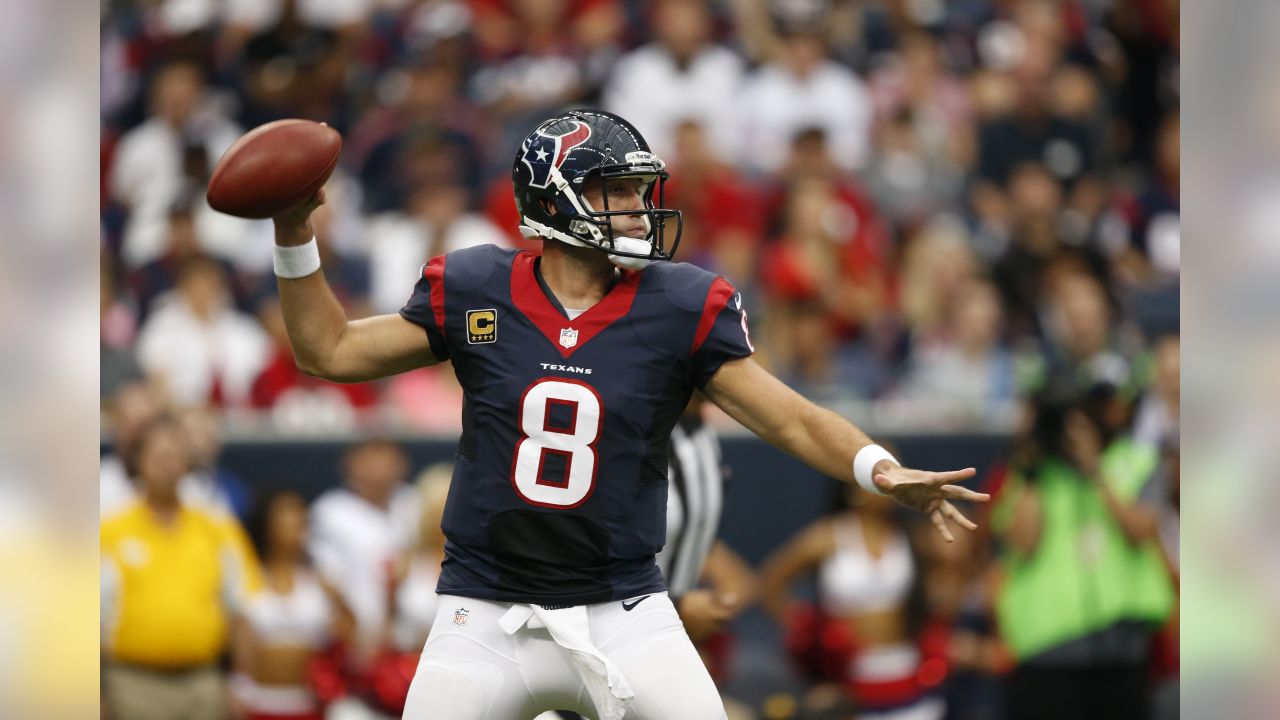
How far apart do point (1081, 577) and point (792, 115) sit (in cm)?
393

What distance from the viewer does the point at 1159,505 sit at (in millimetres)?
7020

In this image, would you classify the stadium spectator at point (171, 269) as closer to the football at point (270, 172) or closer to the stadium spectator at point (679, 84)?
the stadium spectator at point (679, 84)

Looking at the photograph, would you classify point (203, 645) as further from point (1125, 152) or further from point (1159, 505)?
point (1125, 152)

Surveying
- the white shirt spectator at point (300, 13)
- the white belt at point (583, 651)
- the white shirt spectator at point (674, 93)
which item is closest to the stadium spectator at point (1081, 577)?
the white shirt spectator at point (674, 93)

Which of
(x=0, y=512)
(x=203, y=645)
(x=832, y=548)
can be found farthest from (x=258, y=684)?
(x=0, y=512)

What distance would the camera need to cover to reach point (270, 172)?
3.56 meters

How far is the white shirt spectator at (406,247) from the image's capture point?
8.61 m

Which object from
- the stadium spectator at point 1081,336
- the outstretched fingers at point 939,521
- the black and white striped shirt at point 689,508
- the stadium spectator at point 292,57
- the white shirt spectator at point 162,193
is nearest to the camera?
the outstretched fingers at point 939,521

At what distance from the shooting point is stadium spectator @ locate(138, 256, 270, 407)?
830 cm

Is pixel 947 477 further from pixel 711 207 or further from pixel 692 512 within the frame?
pixel 711 207

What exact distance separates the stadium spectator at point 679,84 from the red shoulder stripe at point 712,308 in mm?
5905

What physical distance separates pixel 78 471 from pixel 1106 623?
18.6 ft

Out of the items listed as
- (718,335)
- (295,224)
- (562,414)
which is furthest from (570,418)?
(295,224)

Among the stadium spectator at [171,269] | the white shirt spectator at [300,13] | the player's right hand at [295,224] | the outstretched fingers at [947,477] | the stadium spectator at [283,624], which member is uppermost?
the white shirt spectator at [300,13]
